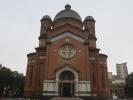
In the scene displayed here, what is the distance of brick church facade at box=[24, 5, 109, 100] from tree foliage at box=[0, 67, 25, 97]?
1300 centimetres

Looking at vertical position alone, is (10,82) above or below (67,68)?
below

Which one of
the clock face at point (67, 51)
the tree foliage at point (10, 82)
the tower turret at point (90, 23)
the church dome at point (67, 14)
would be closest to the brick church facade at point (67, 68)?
the clock face at point (67, 51)

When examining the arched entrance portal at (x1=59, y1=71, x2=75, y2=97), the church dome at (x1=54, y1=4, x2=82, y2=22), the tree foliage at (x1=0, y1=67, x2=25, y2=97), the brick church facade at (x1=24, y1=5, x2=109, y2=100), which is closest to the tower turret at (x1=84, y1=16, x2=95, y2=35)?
the church dome at (x1=54, y1=4, x2=82, y2=22)

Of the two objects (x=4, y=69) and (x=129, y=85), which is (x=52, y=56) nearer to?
(x=4, y=69)

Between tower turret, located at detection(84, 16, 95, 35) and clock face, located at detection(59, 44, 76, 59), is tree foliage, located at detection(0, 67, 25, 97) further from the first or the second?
tower turret, located at detection(84, 16, 95, 35)

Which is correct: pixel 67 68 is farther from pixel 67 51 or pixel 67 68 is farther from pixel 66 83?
pixel 67 51

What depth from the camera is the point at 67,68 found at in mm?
31734

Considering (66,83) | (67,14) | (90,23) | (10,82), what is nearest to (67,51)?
(66,83)

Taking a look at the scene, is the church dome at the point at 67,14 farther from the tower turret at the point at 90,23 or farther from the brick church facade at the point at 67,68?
the brick church facade at the point at 67,68

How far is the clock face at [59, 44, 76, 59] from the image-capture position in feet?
109

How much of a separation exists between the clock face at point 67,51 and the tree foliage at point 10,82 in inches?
866

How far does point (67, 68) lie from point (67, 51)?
362 cm

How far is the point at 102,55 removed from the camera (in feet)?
128

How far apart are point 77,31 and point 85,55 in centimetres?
587
